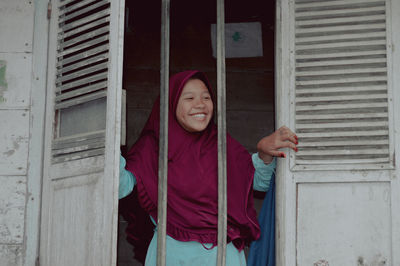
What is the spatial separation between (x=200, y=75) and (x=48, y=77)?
0.85 meters

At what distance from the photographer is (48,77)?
358 centimetres

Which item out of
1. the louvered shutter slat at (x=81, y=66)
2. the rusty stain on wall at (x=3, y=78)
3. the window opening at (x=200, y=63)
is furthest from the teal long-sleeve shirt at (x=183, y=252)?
the window opening at (x=200, y=63)

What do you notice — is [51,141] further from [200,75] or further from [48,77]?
[200,75]

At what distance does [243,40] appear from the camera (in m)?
5.08

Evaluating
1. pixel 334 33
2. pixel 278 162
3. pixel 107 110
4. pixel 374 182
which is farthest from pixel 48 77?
pixel 374 182

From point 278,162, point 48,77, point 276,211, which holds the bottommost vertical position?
point 276,211

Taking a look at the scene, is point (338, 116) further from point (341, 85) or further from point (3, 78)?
point (3, 78)

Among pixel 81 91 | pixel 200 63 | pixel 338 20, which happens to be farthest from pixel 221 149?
pixel 200 63

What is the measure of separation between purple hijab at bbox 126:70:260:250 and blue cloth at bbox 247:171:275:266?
1.8 inches

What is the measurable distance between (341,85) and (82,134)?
134 cm

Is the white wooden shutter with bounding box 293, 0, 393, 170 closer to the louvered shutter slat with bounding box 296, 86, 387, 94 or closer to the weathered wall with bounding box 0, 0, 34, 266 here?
the louvered shutter slat with bounding box 296, 86, 387, 94

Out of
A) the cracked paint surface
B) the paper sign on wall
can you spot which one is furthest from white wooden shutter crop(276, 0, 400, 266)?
the paper sign on wall

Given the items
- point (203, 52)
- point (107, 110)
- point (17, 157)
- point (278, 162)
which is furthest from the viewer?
point (203, 52)

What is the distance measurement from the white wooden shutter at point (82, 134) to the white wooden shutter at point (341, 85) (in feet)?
3.08
